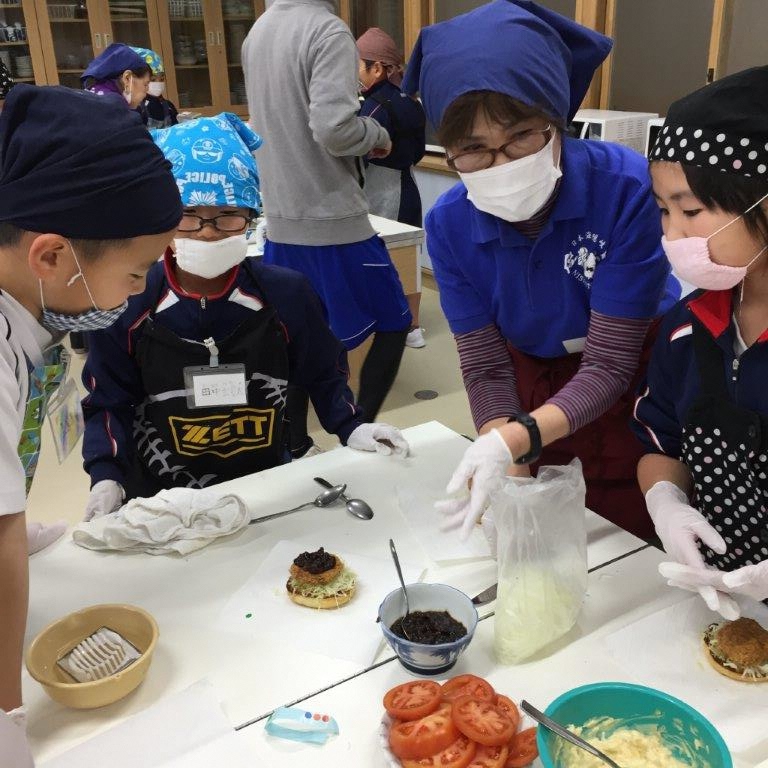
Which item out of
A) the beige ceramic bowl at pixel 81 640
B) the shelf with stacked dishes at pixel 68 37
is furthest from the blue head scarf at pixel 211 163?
the shelf with stacked dishes at pixel 68 37

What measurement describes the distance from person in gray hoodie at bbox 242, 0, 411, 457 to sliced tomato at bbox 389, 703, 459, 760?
6.85ft

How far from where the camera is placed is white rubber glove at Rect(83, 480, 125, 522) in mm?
1429

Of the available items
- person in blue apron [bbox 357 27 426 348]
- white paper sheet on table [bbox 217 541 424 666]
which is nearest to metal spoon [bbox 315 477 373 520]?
white paper sheet on table [bbox 217 541 424 666]

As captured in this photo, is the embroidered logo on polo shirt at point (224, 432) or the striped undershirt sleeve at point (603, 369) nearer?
the striped undershirt sleeve at point (603, 369)

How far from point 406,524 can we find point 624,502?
0.53 m

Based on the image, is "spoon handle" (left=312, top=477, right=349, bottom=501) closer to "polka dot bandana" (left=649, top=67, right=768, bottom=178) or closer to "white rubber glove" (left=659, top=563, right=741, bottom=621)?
"white rubber glove" (left=659, top=563, right=741, bottom=621)

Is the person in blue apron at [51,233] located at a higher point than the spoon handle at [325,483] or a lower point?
higher

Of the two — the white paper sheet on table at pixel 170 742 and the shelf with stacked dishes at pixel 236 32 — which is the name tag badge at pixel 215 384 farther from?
the shelf with stacked dishes at pixel 236 32

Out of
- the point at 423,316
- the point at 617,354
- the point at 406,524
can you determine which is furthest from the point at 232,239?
the point at 423,316

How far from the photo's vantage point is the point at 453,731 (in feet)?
2.77

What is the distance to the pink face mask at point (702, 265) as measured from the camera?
3.32 ft

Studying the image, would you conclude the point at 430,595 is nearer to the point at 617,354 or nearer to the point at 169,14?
the point at 617,354

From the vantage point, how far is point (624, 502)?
5.09ft

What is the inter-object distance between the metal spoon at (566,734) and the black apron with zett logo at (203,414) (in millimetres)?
983
